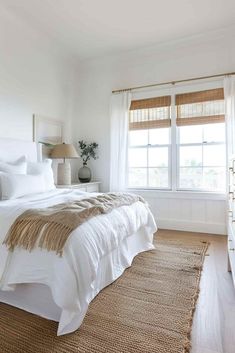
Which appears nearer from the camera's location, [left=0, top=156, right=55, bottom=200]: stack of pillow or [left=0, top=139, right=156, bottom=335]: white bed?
[left=0, top=139, right=156, bottom=335]: white bed

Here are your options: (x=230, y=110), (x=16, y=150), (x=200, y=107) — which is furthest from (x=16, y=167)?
(x=230, y=110)

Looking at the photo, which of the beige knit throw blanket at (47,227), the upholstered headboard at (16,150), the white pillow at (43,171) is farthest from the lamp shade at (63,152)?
the beige knit throw blanket at (47,227)

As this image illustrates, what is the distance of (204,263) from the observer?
2.65 metres

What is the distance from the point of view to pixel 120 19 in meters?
3.33

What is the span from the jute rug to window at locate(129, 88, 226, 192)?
1.86 metres

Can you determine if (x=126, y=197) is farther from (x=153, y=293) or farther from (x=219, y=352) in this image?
(x=219, y=352)

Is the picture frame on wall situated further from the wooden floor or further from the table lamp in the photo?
the wooden floor

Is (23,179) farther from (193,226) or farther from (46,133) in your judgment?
(193,226)

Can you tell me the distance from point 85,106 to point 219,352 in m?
4.25

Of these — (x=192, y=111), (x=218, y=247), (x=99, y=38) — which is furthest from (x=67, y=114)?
(x=218, y=247)

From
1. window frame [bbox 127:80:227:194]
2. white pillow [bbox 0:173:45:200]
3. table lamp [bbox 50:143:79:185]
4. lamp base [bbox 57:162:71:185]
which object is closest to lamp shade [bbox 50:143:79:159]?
table lamp [bbox 50:143:79:185]

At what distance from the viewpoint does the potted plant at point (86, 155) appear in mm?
4449

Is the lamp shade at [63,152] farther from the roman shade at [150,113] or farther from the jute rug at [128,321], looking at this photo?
the jute rug at [128,321]

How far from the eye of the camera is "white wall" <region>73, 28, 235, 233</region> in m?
3.74
